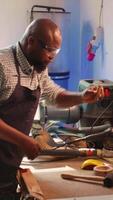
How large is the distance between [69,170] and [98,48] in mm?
1419

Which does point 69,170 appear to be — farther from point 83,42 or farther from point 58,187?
point 83,42

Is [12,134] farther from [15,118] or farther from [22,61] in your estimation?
[22,61]

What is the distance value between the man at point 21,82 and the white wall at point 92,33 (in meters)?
1.19

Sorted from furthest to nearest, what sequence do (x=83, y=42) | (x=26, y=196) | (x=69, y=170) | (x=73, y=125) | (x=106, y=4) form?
(x=83, y=42)
(x=106, y=4)
(x=73, y=125)
(x=69, y=170)
(x=26, y=196)

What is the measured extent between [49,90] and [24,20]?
1861mm

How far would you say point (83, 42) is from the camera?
3223 mm

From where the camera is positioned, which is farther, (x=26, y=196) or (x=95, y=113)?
(x=95, y=113)

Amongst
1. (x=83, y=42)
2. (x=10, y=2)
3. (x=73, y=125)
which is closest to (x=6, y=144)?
(x=73, y=125)

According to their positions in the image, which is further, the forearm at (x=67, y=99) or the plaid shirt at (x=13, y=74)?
the forearm at (x=67, y=99)

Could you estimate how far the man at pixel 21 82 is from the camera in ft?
4.58

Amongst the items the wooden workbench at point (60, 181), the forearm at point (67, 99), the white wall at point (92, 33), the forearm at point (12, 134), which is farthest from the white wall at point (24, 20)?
the forearm at point (12, 134)

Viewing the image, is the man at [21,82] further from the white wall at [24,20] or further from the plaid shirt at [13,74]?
the white wall at [24,20]

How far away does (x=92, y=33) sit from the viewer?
2988 mm

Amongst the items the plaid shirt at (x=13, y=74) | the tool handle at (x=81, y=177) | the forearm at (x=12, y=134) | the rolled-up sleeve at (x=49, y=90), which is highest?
the plaid shirt at (x=13, y=74)
